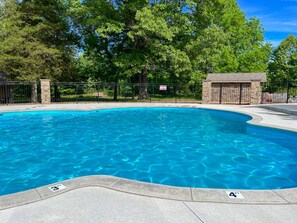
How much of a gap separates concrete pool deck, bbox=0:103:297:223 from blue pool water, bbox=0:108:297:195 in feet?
4.86

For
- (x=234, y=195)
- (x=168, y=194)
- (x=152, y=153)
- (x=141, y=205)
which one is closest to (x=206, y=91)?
(x=152, y=153)

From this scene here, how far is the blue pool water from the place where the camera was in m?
5.34

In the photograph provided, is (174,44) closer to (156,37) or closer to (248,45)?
(156,37)

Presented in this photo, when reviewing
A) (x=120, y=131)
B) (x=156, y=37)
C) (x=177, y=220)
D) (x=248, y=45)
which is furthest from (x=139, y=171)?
(x=248, y=45)

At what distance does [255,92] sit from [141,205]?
1818cm

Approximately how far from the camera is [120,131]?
404 inches

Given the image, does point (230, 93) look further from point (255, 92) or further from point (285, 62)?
point (285, 62)

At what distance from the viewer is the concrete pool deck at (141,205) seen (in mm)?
2945

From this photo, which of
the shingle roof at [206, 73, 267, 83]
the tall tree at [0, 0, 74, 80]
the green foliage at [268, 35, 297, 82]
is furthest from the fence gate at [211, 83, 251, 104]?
the green foliage at [268, 35, 297, 82]

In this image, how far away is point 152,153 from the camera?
719cm

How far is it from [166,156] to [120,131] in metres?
3.82

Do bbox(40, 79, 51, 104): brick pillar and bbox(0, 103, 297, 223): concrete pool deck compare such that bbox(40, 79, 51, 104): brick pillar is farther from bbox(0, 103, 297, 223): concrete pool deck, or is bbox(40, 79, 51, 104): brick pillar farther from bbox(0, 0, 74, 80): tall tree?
bbox(0, 103, 297, 223): concrete pool deck

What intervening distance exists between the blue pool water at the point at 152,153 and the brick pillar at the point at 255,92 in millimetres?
8469

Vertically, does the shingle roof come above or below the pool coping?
above
